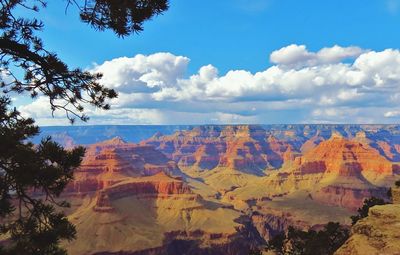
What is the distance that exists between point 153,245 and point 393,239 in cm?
14569

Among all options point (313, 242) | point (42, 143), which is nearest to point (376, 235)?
point (42, 143)

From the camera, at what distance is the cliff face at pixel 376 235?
52.6ft

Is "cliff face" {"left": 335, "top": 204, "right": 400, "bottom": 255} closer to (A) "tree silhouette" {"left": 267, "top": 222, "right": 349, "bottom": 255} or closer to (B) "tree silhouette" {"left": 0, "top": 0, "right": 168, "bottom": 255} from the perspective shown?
(B) "tree silhouette" {"left": 0, "top": 0, "right": 168, "bottom": 255}

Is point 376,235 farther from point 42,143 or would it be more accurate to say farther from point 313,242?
point 313,242

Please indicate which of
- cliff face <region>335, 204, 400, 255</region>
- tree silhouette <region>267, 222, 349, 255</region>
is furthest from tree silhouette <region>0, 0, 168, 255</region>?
tree silhouette <region>267, 222, 349, 255</region>

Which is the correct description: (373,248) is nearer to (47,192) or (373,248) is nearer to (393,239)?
(393,239)

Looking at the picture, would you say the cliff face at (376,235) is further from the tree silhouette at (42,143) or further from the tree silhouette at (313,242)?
the tree silhouette at (313,242)

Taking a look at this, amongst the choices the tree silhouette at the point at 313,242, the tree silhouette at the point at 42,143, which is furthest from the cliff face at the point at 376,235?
the tree silhouette at the point at 313,242

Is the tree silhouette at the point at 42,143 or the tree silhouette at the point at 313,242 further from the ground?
the tree silhouette at the point at 42,143

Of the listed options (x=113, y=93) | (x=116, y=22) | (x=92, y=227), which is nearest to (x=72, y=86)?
(x=113, y=93)

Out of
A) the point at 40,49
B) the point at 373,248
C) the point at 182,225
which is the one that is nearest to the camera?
the point at 373,248

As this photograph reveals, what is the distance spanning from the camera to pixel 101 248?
148875mm

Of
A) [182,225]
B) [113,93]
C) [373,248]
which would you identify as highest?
[113,93]

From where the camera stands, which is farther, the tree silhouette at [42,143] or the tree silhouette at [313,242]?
the tree silhouette at [313,242]
